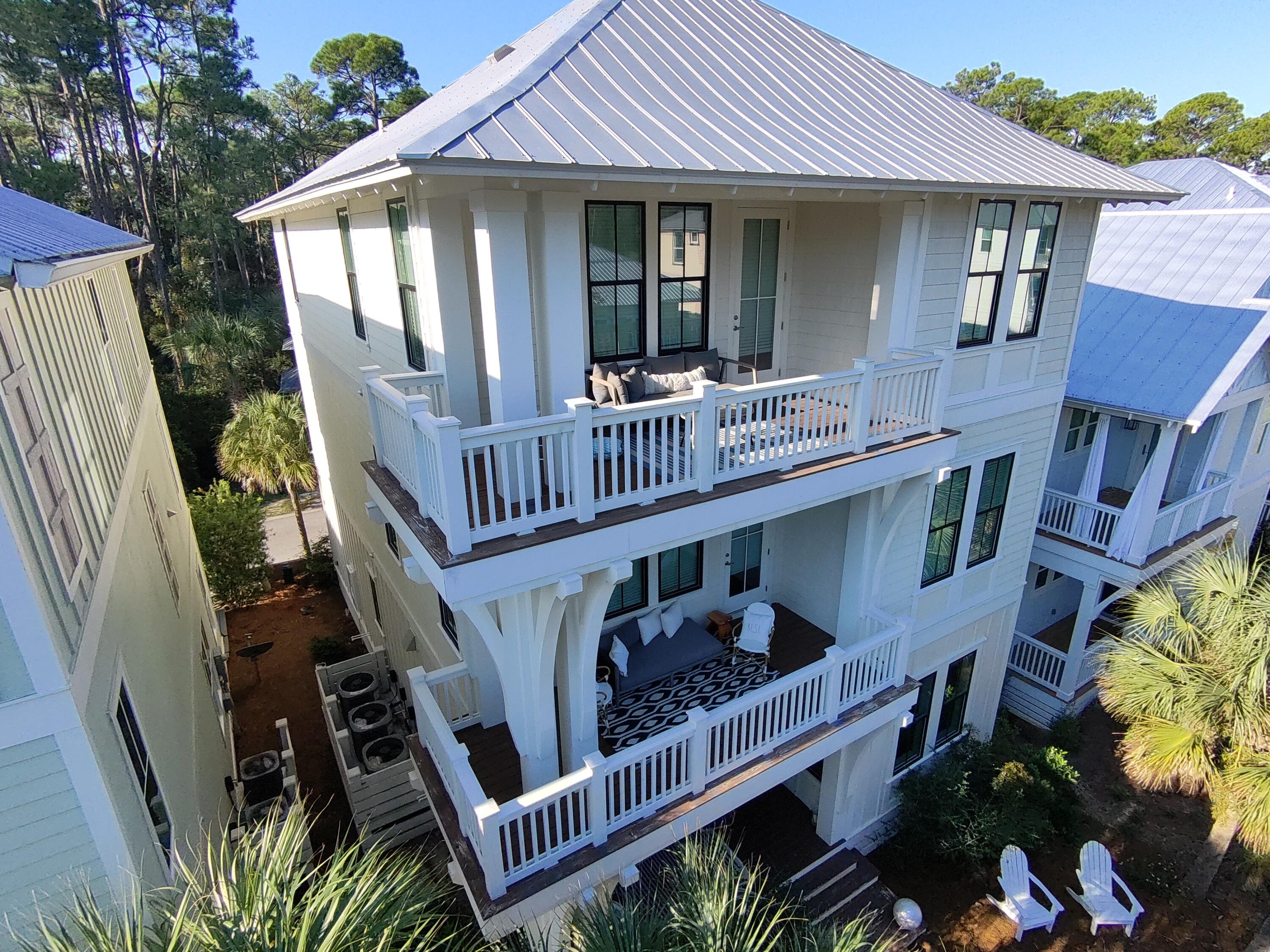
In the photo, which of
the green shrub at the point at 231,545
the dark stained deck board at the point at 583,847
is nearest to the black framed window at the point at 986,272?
the dark stained deck board at the point at 583,847

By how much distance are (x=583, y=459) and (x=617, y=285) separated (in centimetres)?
275

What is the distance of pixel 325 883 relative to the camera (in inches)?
152

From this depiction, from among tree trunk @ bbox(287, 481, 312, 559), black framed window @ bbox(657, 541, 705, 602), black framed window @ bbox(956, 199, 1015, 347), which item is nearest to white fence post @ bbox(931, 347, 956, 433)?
black framed window @ bbox(956, 199, 1015, 347)

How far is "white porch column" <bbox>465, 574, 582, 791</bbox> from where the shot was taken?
540 centimetres

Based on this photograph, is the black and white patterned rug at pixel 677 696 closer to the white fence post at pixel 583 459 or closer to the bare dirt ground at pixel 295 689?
the white fence post at pixel 583 459

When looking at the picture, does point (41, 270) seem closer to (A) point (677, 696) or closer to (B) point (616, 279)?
(B) point (616, 279)

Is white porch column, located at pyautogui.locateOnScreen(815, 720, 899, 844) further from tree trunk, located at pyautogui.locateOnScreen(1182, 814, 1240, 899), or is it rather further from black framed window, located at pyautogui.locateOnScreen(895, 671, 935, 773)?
tree trunk, located at pyautogui.locateOnScreen(1182, 814, 1240, 899)

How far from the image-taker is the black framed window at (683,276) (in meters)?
7.16

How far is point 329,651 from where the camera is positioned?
13391mm

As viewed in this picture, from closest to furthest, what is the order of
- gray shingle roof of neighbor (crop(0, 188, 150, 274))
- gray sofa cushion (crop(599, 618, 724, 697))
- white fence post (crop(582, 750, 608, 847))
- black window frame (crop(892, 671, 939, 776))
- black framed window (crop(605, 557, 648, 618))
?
gray shingle roof of neighbor (crop(0, 188, 150, 274)) → white fence post (crop(582, 750, 608, 847)) → gray sofa cushion (crop(599, 618, 724, 697)) → black framed window (crop(605, 557, 648, 618)) → black window frame (crop(892, 671, 939, 776))

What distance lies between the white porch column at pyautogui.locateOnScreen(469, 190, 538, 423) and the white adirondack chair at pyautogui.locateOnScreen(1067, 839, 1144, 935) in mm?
9764

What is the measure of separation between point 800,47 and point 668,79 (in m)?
2.91

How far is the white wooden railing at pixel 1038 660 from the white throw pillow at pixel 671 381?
9.19 m

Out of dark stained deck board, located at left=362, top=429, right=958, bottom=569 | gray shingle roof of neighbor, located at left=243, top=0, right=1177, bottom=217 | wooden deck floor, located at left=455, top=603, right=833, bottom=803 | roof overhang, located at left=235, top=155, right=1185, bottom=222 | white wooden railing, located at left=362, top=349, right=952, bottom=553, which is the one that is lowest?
wooden deck floor, located at left=455, top=603, right=833, bottom=803
